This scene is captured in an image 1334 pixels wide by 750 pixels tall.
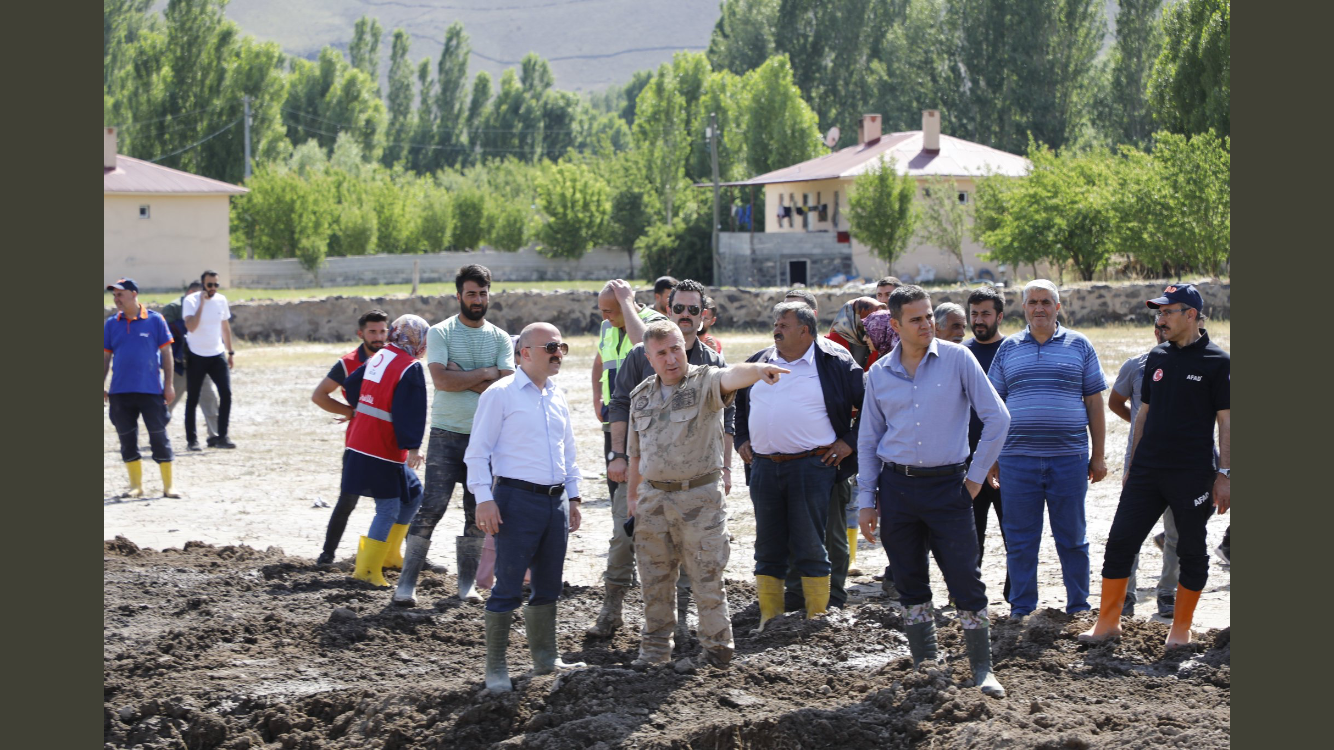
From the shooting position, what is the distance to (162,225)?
54.5 metres

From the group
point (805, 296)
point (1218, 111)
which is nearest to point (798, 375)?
point (805, 296)

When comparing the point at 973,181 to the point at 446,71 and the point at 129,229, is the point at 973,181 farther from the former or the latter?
the point at 446,71

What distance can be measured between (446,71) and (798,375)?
98.0 meters

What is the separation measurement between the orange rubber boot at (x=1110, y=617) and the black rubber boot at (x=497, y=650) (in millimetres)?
3008

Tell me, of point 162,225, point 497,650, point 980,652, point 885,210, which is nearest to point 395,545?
point 497,650

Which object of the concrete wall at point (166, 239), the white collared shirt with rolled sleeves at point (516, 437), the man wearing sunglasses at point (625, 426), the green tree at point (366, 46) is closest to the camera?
the white collared shirt with rolled sleeves at point (516, 437)

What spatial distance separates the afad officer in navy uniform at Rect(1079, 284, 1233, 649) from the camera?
6375 millimetres

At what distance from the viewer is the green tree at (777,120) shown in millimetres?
65188

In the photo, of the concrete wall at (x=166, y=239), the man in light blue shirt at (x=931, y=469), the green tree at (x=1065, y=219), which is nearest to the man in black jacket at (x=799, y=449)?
the man in light blue shirt at (x=931, y=469)

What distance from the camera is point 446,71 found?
100375 mm

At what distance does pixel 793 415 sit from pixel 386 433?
2.84 metres

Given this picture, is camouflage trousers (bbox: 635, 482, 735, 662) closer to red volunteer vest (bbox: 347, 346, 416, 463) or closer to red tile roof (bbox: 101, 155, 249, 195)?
red volunteer vest (bbox: 347, 346, 416, 463)

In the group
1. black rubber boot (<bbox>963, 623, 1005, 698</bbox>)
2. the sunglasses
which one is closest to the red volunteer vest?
the sunglasses

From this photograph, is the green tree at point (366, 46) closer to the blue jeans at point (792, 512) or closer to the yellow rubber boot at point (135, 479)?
the yellow rubber boot at point (135, 479)
